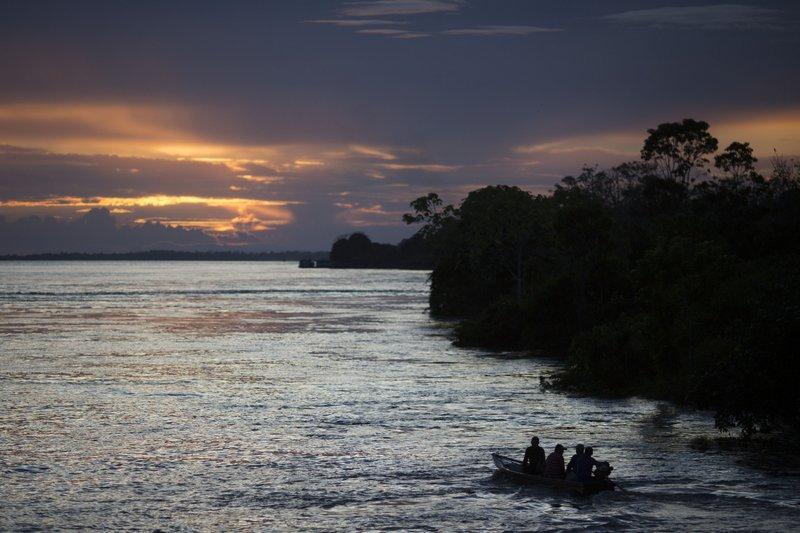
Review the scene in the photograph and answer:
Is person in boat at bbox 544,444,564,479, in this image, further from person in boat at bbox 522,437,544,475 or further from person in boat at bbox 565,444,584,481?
person in boat at bbox 522,437,544,475

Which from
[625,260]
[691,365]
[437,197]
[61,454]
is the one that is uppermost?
[437,197]

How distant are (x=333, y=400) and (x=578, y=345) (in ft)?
45.3

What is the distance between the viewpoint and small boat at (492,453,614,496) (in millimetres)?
29328

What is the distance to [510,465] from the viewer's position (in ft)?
102

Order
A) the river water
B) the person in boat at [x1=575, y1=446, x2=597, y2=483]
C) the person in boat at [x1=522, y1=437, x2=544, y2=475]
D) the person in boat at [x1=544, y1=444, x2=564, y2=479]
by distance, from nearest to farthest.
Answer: the river water, the person in boat at [x1=575, y1=446, x2=597, y2=483], the person in boat at [x1=544, y1=444, x2=564, y2=479], the person in boat at [x1=522, y1=437, x2=544, y2=475]

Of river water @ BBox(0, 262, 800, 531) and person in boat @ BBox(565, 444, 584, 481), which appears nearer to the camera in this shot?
river water @ BBox(0, 262, 800, 531)

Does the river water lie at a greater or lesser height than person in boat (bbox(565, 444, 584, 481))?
lesser

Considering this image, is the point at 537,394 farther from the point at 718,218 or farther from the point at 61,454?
the point at 718,218

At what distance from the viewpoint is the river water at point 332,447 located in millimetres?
28062

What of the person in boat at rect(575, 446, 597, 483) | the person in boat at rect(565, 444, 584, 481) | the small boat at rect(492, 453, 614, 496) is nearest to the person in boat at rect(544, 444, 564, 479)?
the small boat at rect(492, 453, 614, 496)

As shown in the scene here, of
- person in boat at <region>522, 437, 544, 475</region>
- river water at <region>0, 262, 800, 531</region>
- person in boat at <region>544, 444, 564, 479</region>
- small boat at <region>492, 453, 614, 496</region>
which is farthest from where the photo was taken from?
person in boat at <region>522, 437, 544, 475</region>

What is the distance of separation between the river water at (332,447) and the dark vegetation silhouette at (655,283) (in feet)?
9.22

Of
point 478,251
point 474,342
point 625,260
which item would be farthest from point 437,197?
point 625,260

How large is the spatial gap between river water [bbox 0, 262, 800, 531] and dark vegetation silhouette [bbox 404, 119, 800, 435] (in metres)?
2.81
